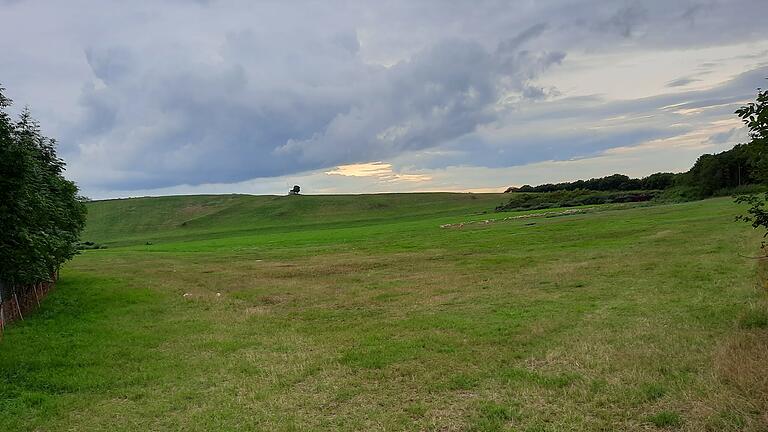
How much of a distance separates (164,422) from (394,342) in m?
5.82

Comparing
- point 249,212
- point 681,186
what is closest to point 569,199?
point 681,186

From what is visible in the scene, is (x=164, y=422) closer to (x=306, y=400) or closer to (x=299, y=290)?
(x=306, y=400)

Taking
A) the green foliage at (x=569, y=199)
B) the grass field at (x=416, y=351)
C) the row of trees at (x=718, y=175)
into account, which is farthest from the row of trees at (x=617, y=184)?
the grass field at (x=416, y=351)

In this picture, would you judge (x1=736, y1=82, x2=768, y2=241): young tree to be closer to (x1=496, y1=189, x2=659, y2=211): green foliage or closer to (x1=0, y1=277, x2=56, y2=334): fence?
(x1=0, y1=277, x2=56, y2=334): fence

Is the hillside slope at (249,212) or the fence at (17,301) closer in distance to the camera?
the fence at (17,301)

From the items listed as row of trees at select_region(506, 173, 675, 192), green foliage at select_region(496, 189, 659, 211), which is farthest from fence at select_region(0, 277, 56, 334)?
row of trees at select_region(506, 173, 675, 192)

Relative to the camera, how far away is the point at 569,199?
11712 centimetres

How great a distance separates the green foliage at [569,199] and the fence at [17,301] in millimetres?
95795

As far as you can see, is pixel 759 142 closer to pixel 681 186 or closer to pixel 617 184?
pixel 681 186

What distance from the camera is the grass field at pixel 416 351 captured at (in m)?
8.41

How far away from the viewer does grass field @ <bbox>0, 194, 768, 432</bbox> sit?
27.6ft

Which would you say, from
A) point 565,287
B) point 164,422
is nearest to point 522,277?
point 565,287

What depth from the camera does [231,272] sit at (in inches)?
1407

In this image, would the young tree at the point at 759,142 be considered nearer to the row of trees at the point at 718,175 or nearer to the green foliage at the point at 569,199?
the row of trees at the point at 718,175
